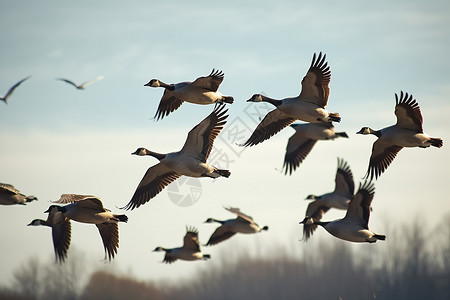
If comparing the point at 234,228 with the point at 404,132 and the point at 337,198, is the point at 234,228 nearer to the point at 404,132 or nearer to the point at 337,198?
the point at 337,198

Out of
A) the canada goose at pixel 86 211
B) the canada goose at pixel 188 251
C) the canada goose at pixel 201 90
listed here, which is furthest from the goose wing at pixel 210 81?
the canada goose at pixel 188 251

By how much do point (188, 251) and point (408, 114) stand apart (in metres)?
10.6

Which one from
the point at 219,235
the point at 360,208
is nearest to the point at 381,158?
the point at 360,208

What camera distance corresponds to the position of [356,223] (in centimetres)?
1777

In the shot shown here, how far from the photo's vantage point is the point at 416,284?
68.1 meters

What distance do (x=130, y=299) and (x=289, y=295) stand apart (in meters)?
21.0

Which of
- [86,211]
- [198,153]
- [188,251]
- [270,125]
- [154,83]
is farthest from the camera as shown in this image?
[188,251]

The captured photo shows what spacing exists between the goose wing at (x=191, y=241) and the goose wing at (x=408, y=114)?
9542 mm

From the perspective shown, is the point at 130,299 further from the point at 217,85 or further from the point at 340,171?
the point at 217,85

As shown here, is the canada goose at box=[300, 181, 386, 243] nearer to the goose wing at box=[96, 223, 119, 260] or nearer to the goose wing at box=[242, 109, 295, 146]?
the goose wing at box=[242, 109, 295, 146]

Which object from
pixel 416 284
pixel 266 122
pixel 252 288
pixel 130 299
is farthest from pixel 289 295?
pixel 266 122

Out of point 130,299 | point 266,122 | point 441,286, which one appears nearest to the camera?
point 266,122

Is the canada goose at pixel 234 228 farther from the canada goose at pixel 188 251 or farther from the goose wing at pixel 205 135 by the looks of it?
the goose wing at pixel 205 135

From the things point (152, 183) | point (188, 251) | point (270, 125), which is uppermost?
point (270, 125)
